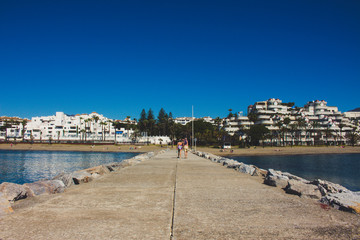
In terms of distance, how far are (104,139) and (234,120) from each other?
57035 mm

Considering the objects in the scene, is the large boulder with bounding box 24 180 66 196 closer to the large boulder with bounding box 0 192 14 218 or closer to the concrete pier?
the concrete pier

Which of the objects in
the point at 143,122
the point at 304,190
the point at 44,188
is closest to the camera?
the point at 304,190

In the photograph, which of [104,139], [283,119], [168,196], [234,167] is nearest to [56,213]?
[168,196]

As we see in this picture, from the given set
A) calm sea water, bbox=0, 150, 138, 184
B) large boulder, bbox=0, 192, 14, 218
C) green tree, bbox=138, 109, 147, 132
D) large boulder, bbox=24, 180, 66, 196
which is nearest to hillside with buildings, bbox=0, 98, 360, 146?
green tree, bbox=138, 109, 147, 132

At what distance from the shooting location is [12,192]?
542 centimetres

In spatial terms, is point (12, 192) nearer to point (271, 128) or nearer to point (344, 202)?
point (344, 202)

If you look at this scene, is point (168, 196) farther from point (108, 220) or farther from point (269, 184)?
point (269, 184)

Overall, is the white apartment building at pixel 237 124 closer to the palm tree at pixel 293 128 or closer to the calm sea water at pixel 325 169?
the palm tree at pixel 293 128

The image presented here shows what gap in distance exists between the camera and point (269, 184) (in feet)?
26.4

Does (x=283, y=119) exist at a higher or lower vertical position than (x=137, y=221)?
higher

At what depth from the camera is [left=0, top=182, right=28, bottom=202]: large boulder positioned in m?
5.30

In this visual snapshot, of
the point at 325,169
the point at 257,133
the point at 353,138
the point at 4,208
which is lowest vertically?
the point at 325,169

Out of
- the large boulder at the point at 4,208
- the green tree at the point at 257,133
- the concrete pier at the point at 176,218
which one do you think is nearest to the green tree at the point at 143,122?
the green tree at the point at 257,133

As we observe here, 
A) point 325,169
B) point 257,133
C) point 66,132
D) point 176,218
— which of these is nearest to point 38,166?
point 176,218
